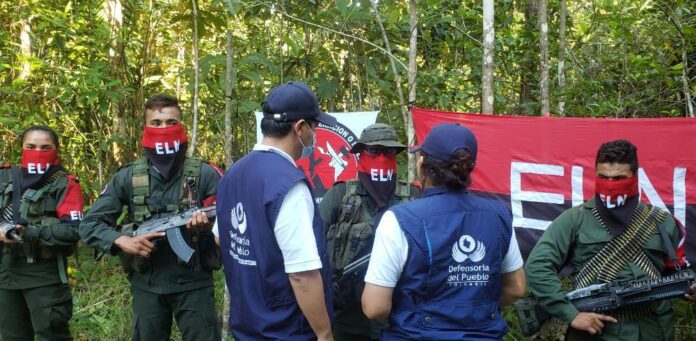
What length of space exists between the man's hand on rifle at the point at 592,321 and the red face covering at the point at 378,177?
1.23 metres

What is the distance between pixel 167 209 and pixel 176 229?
266mm

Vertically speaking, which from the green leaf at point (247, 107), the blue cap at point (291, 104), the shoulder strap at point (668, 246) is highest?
the green leaf at point (247, 107)

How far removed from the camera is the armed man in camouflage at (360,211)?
3.40 meters

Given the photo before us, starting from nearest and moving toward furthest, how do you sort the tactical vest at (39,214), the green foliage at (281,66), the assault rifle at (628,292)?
the assault rifle at (628,292) → the tactical vest at (39,214) → the green foliage at (281,66)

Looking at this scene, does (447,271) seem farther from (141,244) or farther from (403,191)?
(141,244)

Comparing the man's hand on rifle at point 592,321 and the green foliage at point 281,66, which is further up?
the green foliage at point 281,66

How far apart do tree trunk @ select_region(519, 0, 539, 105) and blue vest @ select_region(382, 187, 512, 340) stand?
211 inches

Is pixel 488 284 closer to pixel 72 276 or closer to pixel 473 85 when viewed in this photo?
pixel 473 85

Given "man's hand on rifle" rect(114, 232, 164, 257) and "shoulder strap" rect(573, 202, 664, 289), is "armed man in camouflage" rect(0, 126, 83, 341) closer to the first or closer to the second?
"man's hand on rifle" rect(114, 232, 164, 257)

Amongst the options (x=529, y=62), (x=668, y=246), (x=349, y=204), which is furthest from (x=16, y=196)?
(x=529, y=62)

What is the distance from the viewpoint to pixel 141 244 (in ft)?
11.8

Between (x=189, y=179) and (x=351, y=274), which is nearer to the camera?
(x=351, y=274)

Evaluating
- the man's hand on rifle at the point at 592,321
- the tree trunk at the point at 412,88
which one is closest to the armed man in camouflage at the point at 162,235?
the tree trunk at the point at 412,88

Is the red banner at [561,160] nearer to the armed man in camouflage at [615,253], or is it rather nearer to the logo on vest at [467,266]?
the armed man in camouflage at [615,253]
